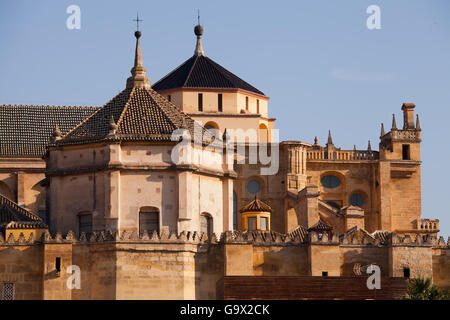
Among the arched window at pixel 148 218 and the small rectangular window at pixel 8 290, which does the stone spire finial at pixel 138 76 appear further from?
the small rectangular window at pixel 8 290

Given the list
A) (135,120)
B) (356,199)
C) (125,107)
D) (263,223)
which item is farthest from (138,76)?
(356,199)

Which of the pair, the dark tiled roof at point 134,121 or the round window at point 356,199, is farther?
the round window at point 356,199

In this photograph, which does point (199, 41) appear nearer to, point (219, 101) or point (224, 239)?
point (219, 101)

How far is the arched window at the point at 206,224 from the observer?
89250 mm

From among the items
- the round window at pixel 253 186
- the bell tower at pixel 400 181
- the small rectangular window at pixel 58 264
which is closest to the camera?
the small rectangular window at pixel 58 264

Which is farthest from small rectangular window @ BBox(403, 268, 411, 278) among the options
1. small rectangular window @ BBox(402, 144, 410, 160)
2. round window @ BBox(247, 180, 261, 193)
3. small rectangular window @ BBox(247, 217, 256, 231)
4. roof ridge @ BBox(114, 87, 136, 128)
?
small rectangular window @ BBox(402, 144, 410, 160)

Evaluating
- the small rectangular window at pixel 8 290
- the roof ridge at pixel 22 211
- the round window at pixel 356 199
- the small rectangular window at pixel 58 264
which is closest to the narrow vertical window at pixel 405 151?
the round window at pixel 356 199

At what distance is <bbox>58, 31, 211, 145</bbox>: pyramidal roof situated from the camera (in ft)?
290

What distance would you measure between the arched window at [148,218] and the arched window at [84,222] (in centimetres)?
279

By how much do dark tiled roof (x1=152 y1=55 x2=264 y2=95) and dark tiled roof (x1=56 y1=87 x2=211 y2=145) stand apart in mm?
24872

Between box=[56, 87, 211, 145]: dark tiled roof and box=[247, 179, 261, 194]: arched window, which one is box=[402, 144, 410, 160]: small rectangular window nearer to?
box=[247, 179, 261, 194]: arched window
